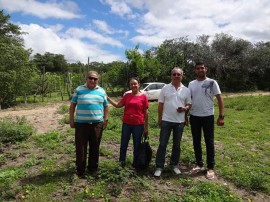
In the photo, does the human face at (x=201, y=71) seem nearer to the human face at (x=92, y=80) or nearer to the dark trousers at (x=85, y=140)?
the human face at (x=92, y=80)

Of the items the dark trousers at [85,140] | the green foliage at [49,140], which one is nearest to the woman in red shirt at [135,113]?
the dark trousers at [85,140]

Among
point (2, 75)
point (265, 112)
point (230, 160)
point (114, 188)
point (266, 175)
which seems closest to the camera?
point (114, 188)

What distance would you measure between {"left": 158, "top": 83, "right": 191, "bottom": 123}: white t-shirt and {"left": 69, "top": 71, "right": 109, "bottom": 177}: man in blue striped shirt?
100 centimetres

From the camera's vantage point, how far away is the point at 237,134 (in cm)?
796

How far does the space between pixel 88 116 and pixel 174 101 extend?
54.6 inches

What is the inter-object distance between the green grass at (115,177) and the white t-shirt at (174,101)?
103 cm

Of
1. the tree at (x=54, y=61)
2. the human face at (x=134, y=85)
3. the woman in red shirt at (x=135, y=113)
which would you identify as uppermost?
the tree at (x=54, y=61)

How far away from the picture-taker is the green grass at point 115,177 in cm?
389

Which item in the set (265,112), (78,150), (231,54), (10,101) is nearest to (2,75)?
(10,101)


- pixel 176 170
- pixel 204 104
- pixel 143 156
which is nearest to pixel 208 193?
pixel 176 170

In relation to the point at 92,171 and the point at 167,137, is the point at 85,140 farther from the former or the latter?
the point at 167,137

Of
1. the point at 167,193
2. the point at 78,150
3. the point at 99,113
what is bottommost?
the point at 167,193

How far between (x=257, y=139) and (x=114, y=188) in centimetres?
509

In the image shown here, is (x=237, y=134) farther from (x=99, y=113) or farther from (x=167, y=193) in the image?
(x=99, y=113)
